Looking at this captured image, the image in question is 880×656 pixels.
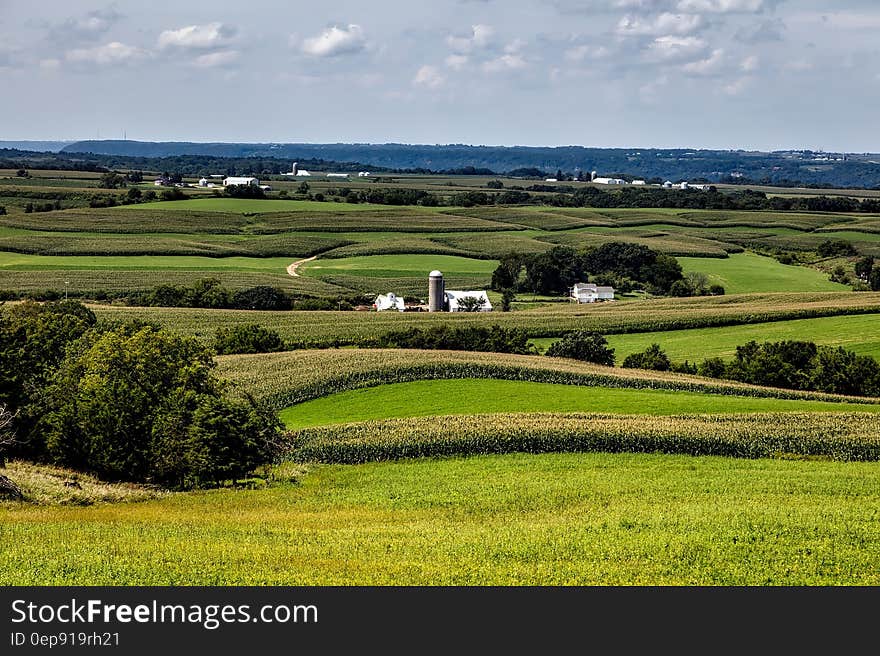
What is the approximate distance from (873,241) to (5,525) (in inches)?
5552

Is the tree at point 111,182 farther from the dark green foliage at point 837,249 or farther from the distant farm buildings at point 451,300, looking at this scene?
the dark green foliage at point 837,249

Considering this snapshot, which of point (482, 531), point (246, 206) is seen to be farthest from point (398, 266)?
point (482, 531)

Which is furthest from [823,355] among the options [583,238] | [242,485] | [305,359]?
[583,238]

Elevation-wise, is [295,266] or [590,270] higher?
[295,266]

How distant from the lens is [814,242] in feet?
490

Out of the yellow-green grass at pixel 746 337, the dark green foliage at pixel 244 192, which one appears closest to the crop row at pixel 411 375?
the yellow-green grass at pixel 746 337

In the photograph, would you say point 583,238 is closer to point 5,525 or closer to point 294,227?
point 294,227

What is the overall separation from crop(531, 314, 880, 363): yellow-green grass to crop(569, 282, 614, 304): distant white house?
26153 mm

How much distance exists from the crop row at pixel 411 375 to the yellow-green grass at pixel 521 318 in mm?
11438

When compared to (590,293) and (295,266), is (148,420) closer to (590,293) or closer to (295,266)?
(590,293)

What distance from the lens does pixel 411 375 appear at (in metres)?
56.2

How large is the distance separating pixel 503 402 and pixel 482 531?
2471 centimetres

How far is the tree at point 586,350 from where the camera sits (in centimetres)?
6644

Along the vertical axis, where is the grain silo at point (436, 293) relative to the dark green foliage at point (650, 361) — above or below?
above
